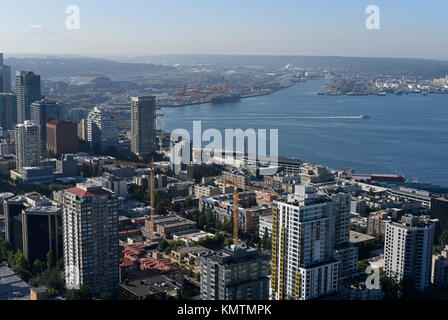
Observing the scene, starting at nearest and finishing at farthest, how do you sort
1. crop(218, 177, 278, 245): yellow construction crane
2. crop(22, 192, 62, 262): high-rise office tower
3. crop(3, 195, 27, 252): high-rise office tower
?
crop(22, 192, 62, 262): high-rise office tower < crop(3, 195, 27, 252): high-rise office tower < crop(218, 177, 278, 245): yellow construction crane

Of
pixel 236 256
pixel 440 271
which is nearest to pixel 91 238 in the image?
pixel 236 256

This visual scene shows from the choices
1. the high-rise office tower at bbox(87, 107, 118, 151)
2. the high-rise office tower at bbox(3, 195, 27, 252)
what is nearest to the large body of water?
the high-rise office tower at bbox(87, 107, 118, 151)

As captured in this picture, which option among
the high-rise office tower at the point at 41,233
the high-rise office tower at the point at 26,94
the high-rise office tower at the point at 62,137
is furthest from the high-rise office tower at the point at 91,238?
the high-rise office tower at the point at 26,94

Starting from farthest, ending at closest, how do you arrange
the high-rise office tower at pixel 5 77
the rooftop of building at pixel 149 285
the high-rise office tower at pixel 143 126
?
the high-rise office tower at pixel 5 77 → the high-rise office tower at pixel 143 126 → the rooftop of building at pixel 149 285

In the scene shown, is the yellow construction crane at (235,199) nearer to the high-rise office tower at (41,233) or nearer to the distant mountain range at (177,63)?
the high-rise office tower at (41,233)

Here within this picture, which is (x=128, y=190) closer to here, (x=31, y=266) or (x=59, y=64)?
(x=31, y=266)

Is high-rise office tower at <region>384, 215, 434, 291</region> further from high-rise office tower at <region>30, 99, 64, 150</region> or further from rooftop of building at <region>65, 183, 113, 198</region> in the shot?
high-rise office tower at <region>30, 99, 64, 150</region>

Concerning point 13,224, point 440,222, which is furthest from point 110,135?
point 440,222
